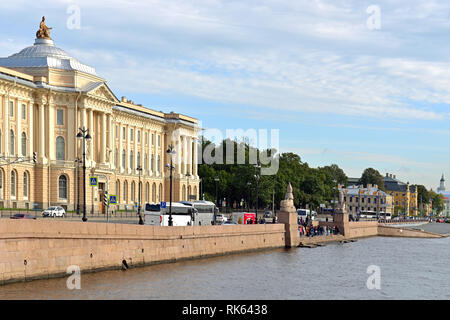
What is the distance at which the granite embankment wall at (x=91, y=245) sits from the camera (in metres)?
27.9

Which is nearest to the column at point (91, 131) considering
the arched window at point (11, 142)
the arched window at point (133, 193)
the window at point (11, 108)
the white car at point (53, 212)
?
the window at point (11, 108)

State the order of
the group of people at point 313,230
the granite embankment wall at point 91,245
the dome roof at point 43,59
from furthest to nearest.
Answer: the dome roof at point 43,59, the group of people at point 313,230, the granite embankment wall at point 91,245

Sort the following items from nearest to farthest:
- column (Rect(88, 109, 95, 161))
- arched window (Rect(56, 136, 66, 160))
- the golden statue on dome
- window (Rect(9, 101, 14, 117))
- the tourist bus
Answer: the tourist bus
window (Rect(9, 101, 14, 117))
arched window (Rect(56, 136, 66, 160))
column (Rect(88, 109, 95, 161))
the golden statue on dome

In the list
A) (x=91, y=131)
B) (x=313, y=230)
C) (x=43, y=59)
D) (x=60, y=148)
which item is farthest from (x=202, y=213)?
(x=43, y=59)

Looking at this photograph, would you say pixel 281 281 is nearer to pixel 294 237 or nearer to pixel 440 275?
pixel 440 275

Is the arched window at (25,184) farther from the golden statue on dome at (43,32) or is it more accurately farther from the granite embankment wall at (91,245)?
Result: the granite embankment wall at (91,245)

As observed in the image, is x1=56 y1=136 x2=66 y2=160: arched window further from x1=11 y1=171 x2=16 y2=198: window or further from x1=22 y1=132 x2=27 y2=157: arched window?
x1=11 y1=171 x2=16 y2=198: window

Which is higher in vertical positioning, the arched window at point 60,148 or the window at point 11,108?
the window at point 11,108

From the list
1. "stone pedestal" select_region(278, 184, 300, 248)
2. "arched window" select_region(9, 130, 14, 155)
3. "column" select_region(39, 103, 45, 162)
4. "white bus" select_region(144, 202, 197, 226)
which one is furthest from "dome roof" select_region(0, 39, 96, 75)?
"stone pedestal" select_region(278, 184, 300, 248)

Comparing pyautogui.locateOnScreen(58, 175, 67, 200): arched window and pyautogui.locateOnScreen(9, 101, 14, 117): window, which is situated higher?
pyautogui.locateOnScreen(9, 101, 14, 117): window

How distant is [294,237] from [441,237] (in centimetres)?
4455

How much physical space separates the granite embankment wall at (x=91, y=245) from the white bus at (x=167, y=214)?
5.82m

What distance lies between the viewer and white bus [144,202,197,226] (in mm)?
49062

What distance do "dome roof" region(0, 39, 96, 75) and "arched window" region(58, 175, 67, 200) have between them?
38.0ft
